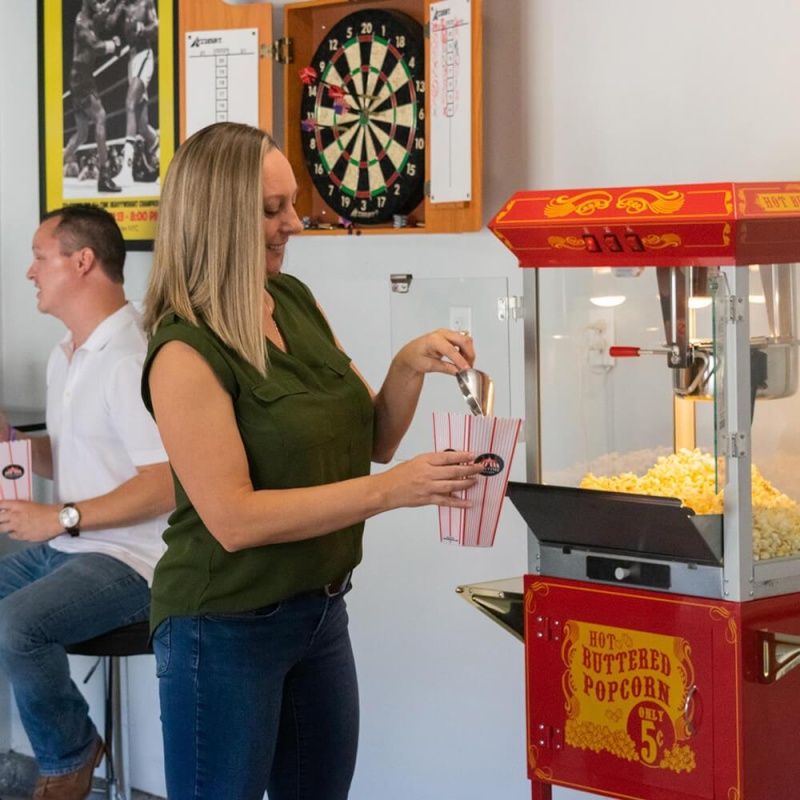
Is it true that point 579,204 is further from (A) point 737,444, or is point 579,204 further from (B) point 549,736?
(B) point 549,736

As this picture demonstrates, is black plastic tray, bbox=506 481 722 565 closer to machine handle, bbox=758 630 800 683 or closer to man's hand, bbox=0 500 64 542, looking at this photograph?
machine handle, bbox=758 630 800 683

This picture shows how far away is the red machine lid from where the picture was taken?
1.90 meters

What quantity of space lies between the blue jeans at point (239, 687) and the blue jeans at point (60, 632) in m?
0.86

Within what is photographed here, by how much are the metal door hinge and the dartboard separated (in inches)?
2.3

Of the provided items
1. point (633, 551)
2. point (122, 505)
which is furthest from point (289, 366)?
point (122, 505)

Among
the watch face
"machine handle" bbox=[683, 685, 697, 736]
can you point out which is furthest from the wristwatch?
"machine handle" bbox=[683, 685, 697, 736]

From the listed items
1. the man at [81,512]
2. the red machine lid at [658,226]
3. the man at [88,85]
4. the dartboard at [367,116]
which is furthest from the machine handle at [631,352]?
the man at [88,85]

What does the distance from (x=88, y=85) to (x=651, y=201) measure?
6.61 ft

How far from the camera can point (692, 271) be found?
2.01m

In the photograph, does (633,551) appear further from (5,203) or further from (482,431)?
(5,203)

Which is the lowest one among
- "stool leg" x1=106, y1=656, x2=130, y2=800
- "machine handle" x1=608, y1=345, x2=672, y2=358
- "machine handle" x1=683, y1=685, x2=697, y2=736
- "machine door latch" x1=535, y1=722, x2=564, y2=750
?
"stool leg" x1=106, y1=656, x2=130, y2=800

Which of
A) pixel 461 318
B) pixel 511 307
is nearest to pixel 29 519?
pixel 461 318

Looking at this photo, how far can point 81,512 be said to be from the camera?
2859mm

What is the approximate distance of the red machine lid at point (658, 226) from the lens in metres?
1.90
